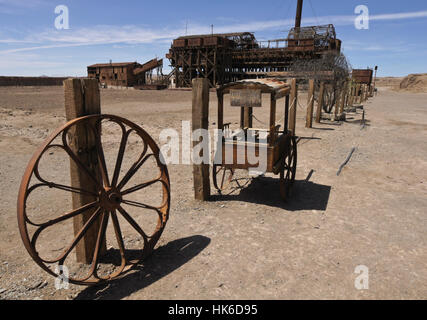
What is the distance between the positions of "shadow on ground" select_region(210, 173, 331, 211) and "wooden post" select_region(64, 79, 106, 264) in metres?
2.80

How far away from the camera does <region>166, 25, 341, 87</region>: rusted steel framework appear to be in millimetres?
34781

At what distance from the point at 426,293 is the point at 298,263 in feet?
4.45

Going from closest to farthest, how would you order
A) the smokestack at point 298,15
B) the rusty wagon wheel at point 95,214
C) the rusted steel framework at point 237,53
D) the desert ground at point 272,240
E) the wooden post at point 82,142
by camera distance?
the rusty wagon wheel at point 95,214, the wooden post at point 82,142, the desert ground at point 272,240, the rusted steel framework at point 237,53, the smokestack at point 298,15

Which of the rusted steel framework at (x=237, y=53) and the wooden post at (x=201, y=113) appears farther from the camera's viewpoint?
the rusted steel framework at (x=237, y=53)

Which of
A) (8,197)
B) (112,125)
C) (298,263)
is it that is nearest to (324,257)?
(298,263)

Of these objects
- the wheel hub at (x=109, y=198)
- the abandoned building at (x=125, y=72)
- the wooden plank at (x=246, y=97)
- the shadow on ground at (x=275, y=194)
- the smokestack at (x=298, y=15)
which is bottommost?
the shadow on ground at (x=275, y=194)

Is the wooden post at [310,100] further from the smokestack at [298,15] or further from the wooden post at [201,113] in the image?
the smokestack at [298,15]

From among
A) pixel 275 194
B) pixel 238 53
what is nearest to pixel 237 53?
pixel 238 53

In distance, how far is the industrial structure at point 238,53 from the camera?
3481 centimetres

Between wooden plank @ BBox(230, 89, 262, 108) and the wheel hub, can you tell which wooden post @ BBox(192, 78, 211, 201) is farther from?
the wheel hub

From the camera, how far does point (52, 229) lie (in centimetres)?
459

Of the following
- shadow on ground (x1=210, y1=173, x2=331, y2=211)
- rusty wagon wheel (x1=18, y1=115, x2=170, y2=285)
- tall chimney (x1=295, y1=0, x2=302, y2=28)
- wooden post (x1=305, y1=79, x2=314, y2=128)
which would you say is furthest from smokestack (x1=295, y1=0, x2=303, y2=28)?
rusty wagon wheel (x1=18, y1=115, x2=170, y2=285)

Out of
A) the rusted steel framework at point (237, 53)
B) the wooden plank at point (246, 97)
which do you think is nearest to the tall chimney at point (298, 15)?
the rusted steel framework at point (237, 53)

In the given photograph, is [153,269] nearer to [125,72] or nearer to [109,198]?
[109,198]
